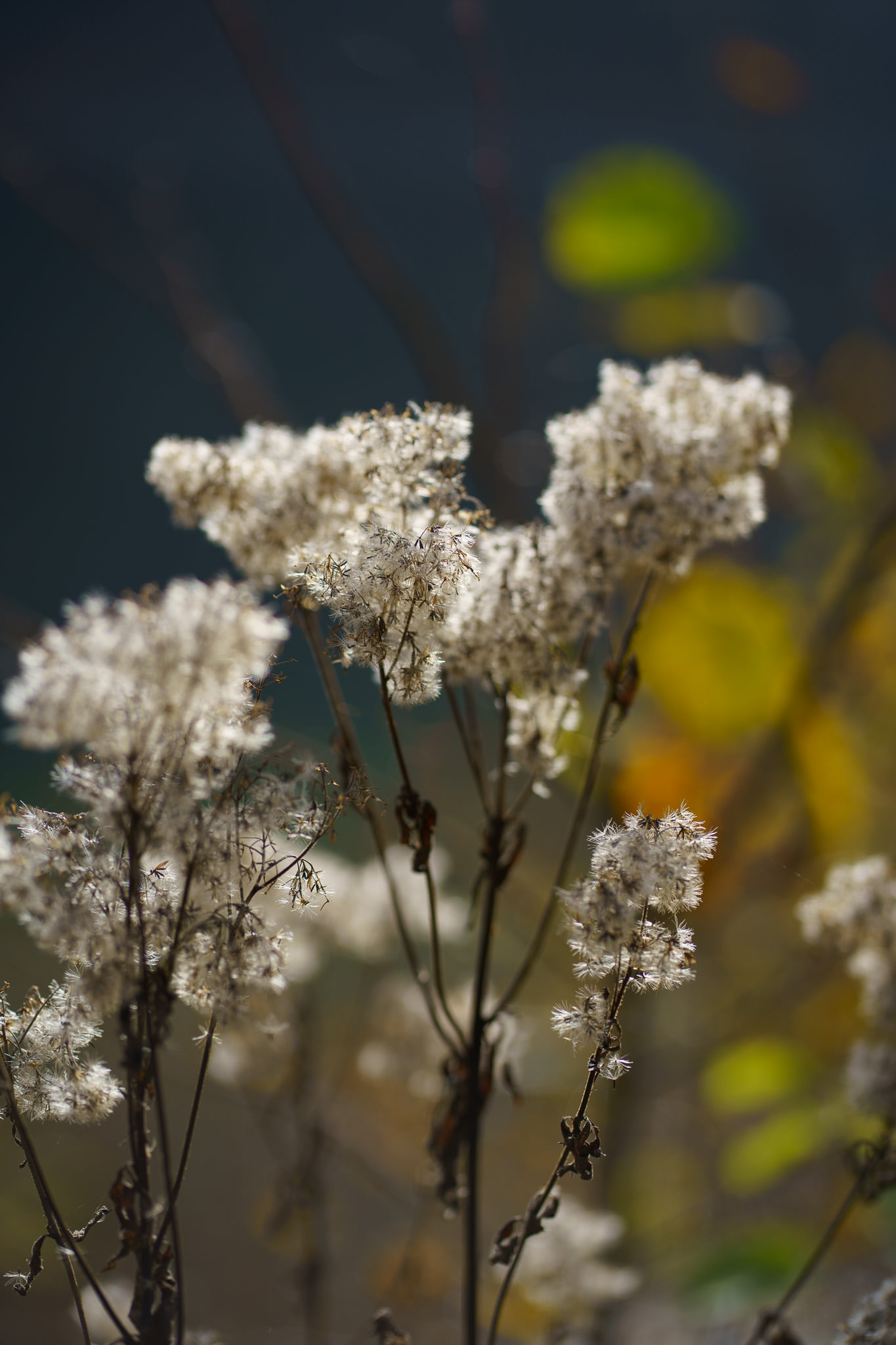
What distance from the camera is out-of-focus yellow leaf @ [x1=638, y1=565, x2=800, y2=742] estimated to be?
1.63 meters

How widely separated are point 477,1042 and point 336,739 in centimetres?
23

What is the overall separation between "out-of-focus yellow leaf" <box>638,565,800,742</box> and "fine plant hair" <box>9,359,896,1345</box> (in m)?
1.04

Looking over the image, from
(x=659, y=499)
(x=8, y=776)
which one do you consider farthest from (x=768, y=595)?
(x=8, y=776)

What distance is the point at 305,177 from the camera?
1.27 metres

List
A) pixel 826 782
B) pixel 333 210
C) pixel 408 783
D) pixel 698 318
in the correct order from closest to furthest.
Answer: pixel 408 783 → pixel 333 210 → pixel 826 782 → pixel 698 318

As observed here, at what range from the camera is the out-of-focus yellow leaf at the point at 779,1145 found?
1156 millimetres

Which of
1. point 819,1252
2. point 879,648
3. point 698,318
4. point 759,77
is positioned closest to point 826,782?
point 879,648

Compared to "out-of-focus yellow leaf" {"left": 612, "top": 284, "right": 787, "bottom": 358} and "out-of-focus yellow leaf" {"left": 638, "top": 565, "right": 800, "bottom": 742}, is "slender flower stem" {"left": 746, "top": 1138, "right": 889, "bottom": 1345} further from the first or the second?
"out-of-focus yellow leaf" {"left": 612, "top": 284, "right": 787, "bottom": 358}

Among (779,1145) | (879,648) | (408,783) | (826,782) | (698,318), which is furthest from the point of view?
(879,648)

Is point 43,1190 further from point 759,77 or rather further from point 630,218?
point 759,77

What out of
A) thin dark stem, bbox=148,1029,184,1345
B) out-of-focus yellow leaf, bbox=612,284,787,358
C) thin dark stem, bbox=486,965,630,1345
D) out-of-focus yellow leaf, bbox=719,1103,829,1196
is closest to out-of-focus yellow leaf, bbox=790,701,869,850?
out-of-focus yellow leaf, bbox=719,1103,829,1196

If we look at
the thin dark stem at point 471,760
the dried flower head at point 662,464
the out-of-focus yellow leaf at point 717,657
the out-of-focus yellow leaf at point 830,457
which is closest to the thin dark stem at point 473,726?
the thin dark stem at point 471,760

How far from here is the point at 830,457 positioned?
1.65m

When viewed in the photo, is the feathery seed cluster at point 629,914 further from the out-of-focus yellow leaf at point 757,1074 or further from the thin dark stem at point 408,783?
the out-of-focus yellow leaf at point 757,1074
